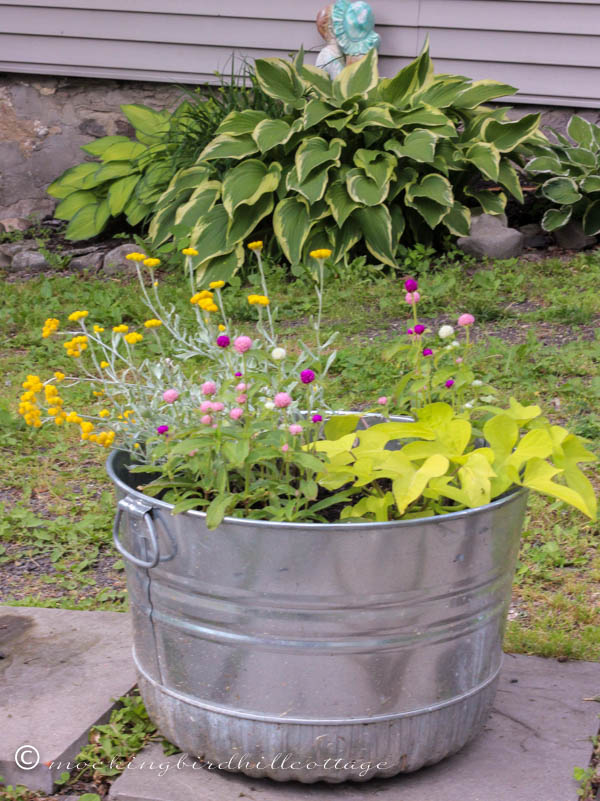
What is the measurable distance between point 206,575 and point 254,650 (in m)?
0.14

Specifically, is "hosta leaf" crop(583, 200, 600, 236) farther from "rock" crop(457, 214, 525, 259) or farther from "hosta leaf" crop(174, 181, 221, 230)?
"hosta leaf" crop(174, 181, 221, 230)

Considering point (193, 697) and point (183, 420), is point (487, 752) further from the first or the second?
point (183, 420)

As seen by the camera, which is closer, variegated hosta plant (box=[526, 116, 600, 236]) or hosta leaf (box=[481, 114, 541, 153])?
variegated hosta plant (box=[526, 116, 600, 236])

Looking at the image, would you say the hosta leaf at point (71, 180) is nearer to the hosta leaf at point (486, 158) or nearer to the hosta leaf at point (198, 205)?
the hosta leaf at point (198, 205)

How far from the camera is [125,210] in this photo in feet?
18.3

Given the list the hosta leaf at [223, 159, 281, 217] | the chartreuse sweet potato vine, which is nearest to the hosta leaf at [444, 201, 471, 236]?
the hosta leaf at [223, 159, 281, 217]

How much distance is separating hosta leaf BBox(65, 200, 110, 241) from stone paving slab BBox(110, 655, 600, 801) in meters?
4.42

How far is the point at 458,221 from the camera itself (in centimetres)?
489

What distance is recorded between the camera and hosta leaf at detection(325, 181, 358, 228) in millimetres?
4633

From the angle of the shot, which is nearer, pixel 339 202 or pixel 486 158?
pixel 339 202

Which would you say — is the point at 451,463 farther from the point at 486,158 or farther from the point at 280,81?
the point at 280,81

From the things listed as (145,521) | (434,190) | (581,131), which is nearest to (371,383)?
(434,190)

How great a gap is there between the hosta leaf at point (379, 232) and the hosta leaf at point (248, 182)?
0.52m

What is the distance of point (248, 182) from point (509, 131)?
1517 millimetres
